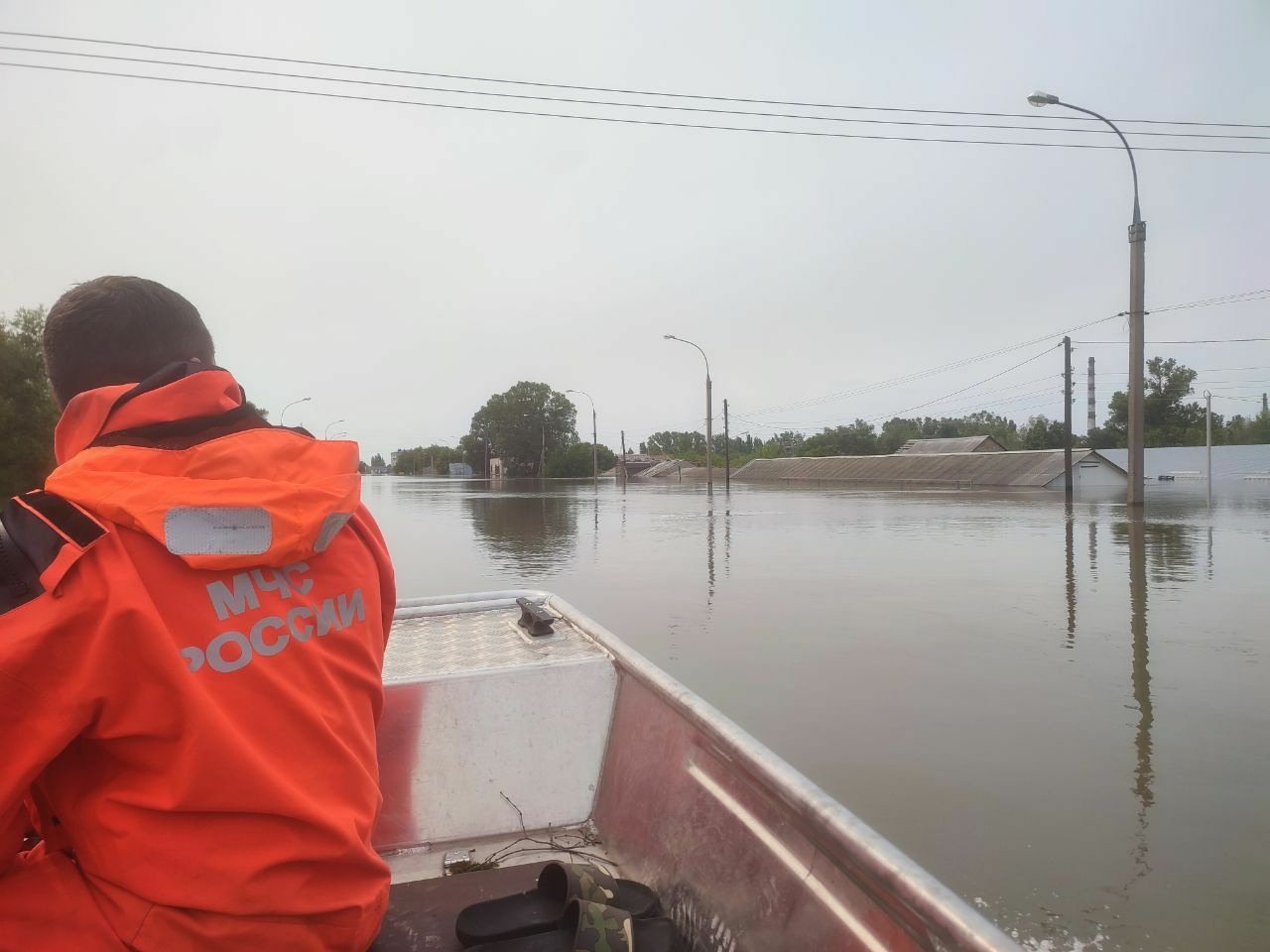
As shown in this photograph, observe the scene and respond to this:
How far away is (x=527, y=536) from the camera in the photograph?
17297 mm

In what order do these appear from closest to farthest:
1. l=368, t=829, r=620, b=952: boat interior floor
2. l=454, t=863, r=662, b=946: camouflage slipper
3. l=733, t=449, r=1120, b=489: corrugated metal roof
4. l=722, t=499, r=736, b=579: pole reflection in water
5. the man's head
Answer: the man's head
l=454, t=863, r=662, b=946: camouflage slipper
l=368, t=829, r=620, b=952: boat interior floor
l=722, t=499, r=736, b=579: pole reflection in water
l=733, t=449, r=1120, b=489: corrugated metal roof

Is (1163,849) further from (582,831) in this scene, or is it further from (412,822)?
(412,822)

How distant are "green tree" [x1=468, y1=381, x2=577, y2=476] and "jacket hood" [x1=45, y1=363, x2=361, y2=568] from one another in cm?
10622

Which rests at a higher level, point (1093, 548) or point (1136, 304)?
point (1136, 304)

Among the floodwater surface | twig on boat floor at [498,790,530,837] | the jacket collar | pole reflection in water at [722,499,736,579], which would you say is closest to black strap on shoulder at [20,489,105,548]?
the jacket collar

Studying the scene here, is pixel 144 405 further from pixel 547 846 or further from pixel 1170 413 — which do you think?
pixel 1170 413

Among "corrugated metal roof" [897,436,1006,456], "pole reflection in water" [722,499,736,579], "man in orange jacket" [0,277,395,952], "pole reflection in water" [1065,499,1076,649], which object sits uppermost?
"corrugated metal roof" [897,436,1006,456]

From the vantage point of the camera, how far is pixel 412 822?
2838mm

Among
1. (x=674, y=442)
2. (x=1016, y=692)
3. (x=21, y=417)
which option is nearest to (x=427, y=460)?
(x=674, y=442)

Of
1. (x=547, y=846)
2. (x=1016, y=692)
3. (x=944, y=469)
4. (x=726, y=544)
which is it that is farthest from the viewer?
(x=944, y=469)

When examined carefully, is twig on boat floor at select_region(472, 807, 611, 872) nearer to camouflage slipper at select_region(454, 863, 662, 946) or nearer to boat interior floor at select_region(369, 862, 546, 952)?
boat interior floor at select_region(369, 862, 546, 952)

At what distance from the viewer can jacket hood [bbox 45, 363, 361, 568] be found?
1231 millimetres

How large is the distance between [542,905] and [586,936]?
0.24 metres

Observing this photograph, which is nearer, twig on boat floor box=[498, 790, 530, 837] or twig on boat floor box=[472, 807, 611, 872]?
twig on boat floor box=[472, 807, 611, 872]
